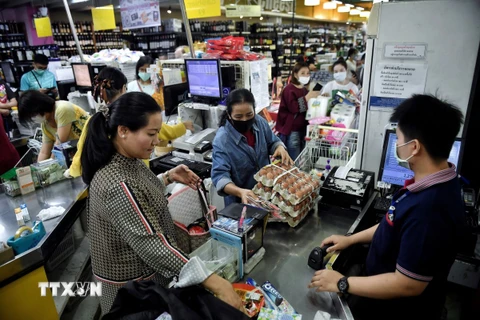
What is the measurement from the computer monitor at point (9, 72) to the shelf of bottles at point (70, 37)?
4.66 metres

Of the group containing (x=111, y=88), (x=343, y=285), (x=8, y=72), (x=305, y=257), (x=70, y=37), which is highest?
(x=70, y=37)

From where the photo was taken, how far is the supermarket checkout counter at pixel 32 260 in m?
2.05

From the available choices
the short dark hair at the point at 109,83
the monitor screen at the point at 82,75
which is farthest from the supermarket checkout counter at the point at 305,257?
the monitor screen at the point at 82,75

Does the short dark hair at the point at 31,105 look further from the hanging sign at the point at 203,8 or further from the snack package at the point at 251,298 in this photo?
the snack package at the point at 251,298

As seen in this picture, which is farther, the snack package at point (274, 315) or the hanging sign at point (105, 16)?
the hanging sign at point (105, 16)

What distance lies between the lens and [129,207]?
4.45 feet

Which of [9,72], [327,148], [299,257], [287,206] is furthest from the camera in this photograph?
[9,72]

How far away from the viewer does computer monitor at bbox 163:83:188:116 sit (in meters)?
3.83

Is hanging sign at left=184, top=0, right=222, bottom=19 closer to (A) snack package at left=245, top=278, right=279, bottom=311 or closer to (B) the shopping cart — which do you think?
(B) the shopping cart

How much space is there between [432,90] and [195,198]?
197 cm

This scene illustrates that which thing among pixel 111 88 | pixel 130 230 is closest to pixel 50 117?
pixel 111 88

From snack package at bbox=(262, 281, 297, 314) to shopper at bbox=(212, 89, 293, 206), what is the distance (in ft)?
2.80

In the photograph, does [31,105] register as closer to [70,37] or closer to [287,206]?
[287,206]

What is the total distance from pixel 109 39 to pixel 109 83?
10.9 m
